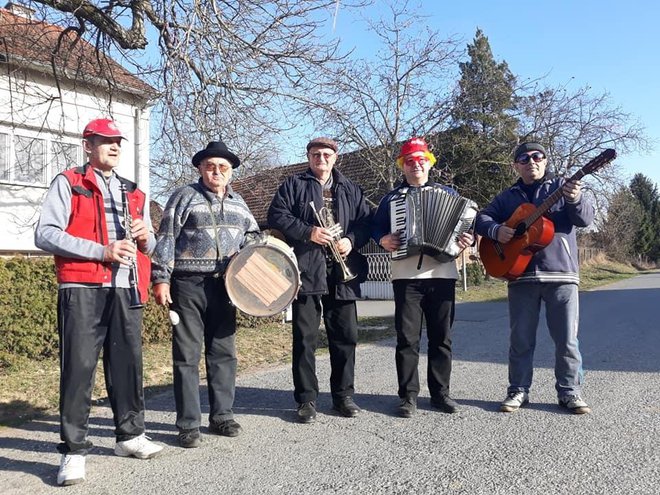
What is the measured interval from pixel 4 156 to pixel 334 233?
9.03m

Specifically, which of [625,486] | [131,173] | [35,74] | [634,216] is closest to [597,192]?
[131,173]

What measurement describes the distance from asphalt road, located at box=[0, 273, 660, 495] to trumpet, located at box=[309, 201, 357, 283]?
3.72ft

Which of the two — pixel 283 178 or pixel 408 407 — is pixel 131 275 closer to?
pixel 408 407

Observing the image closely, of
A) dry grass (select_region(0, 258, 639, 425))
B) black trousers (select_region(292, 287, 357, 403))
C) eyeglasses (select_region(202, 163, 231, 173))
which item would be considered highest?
eyeglasses (select_region(202, 163, 231, 173))

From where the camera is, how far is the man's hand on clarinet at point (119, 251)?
3.54 m

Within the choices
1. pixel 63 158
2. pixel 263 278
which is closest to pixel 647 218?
pixel 63 158

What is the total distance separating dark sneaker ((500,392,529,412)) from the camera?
15.3ft

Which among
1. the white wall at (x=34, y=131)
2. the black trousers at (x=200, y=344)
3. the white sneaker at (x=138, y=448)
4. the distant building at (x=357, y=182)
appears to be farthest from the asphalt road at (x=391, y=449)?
the white wall at (x=34, y=131)

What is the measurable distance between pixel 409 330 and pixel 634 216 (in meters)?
54.8

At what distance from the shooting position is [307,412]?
4562 millimetres

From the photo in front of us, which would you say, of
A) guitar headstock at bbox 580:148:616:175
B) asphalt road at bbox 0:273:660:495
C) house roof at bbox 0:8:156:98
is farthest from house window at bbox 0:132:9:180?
guitar headstock at bbox 580:148:616:175

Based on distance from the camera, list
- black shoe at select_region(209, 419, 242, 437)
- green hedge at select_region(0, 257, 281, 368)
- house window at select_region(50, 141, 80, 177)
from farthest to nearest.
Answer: house window at select_region(50, 141, 80, 177)
green hedge at select_region(0, 257, 281, 368)
black shoe at select_region(209, 419, 242, 437)

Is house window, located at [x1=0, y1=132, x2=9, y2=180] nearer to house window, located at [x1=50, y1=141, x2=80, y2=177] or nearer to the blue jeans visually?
house window, located at [x1=50, y1=141, x2=80, y2=177]

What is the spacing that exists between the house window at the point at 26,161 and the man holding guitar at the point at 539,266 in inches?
348
